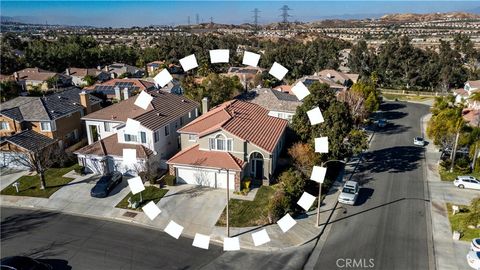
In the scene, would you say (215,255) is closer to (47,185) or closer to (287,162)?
(287,162)


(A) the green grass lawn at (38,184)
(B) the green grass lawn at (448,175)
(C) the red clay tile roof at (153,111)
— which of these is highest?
(C) the red clay tile roof at (153,111)

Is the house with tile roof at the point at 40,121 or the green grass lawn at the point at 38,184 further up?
the house with tile roof at the point at 40,121

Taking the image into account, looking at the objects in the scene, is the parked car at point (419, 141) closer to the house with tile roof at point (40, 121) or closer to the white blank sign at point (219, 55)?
the white blank sign at point (219, 55)

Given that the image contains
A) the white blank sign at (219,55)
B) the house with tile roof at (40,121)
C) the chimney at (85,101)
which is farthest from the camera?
the chimney at (85,101)

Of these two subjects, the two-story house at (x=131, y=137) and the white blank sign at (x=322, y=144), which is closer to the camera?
the white blank sign at (x=322, y=144)

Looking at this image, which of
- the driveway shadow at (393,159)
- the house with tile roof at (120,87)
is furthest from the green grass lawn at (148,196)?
the house with tile roof at (120,87)

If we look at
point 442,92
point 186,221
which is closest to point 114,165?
point 186,221
